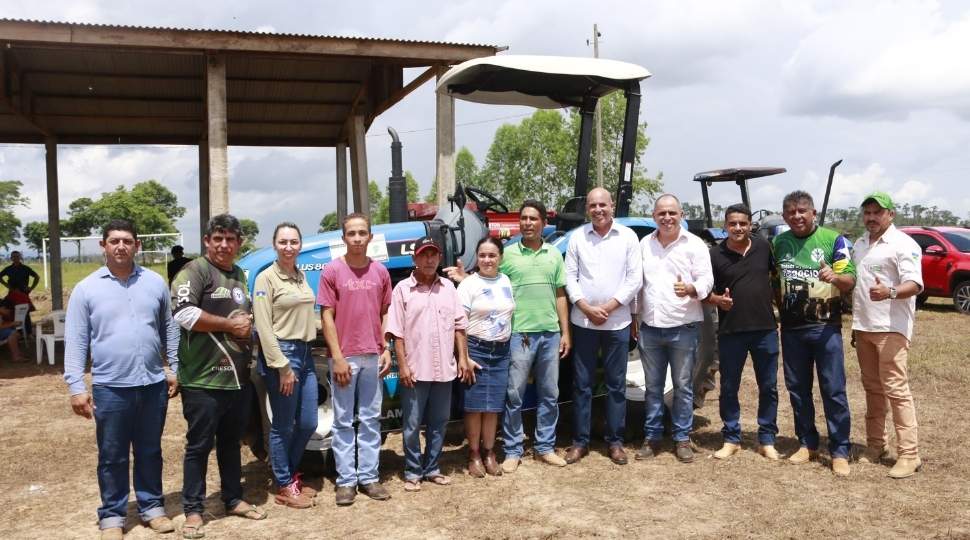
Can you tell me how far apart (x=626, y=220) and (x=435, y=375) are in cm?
201

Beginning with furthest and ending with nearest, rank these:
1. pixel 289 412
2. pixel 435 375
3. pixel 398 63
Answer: pixel 398 63, pixel 435 375, pixel 289 412

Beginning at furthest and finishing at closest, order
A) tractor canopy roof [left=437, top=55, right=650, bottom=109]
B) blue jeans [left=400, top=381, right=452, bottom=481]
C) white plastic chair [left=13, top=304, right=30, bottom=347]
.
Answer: white plastic chair [left=13, top=304, right=30, bottom=347], tractor canopy roof [left=437, top=55, right=650, bottom=109], blue jeans [left=400, top=381, right=452, bottom=481]

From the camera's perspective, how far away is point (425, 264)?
14.4ft

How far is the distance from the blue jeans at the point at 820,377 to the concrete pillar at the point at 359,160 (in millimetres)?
9523

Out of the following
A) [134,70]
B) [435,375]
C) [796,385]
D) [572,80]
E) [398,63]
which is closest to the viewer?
[435,375]

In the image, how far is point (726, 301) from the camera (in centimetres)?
484

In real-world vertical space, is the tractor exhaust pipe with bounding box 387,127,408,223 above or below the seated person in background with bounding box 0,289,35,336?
above

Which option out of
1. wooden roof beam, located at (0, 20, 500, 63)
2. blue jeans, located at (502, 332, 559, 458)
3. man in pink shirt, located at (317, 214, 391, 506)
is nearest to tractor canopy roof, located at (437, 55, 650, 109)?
man in pink shirt, located at (317, 214, 391, 506)

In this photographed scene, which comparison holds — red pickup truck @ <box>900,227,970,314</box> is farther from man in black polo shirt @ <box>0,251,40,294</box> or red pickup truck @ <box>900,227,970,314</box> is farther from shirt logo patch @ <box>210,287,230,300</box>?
man in black polo shirt @ <box>0,251,40,294</box>

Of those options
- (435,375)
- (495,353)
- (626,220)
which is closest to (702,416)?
(626,220)

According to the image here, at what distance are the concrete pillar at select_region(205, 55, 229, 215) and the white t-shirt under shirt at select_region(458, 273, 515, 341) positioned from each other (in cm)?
519

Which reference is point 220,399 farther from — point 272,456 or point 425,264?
point 425,264

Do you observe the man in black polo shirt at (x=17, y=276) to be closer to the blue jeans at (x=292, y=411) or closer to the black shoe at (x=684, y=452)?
the blue jeans at (x=292, y=411)

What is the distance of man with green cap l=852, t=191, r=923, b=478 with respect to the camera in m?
4.61
